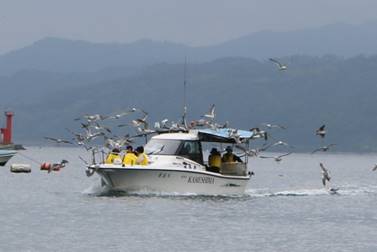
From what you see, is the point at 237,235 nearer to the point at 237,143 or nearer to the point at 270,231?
the point at 270,231

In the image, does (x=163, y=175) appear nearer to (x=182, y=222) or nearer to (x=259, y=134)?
(x=259, y=134)

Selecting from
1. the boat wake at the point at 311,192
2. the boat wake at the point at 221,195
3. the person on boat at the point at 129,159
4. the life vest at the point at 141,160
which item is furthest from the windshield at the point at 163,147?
the boat wake at the point at 311,192

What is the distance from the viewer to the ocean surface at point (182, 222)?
44.7m

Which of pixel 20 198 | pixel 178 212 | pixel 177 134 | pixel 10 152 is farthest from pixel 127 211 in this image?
pixel 10 152

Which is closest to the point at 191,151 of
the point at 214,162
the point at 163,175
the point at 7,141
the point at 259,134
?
the point at 214,162

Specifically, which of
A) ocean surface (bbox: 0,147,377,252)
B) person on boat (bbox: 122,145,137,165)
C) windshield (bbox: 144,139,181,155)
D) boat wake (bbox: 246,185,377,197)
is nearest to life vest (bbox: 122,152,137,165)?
person on boat (bbox: 122,145,137,165)

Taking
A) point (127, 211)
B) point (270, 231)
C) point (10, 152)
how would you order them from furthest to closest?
point (10, 152) → point (127, 211) → point (270, 231)

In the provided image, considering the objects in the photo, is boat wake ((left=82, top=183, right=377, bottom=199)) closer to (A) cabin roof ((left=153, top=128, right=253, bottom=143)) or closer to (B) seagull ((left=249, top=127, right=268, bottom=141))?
(A) cabin roof ((left=153, top=128, right=253, bottom=143))

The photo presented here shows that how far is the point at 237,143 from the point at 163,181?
5023 millimetres

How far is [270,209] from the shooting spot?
2328 inches

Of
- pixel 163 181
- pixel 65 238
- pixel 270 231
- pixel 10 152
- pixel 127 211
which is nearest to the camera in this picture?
pixel 65 238

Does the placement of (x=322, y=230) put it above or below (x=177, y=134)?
below

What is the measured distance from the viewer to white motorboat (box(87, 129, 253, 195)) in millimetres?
57281

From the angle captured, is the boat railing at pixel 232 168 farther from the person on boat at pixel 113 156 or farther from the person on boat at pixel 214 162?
the person on boat at pixel 113 156
